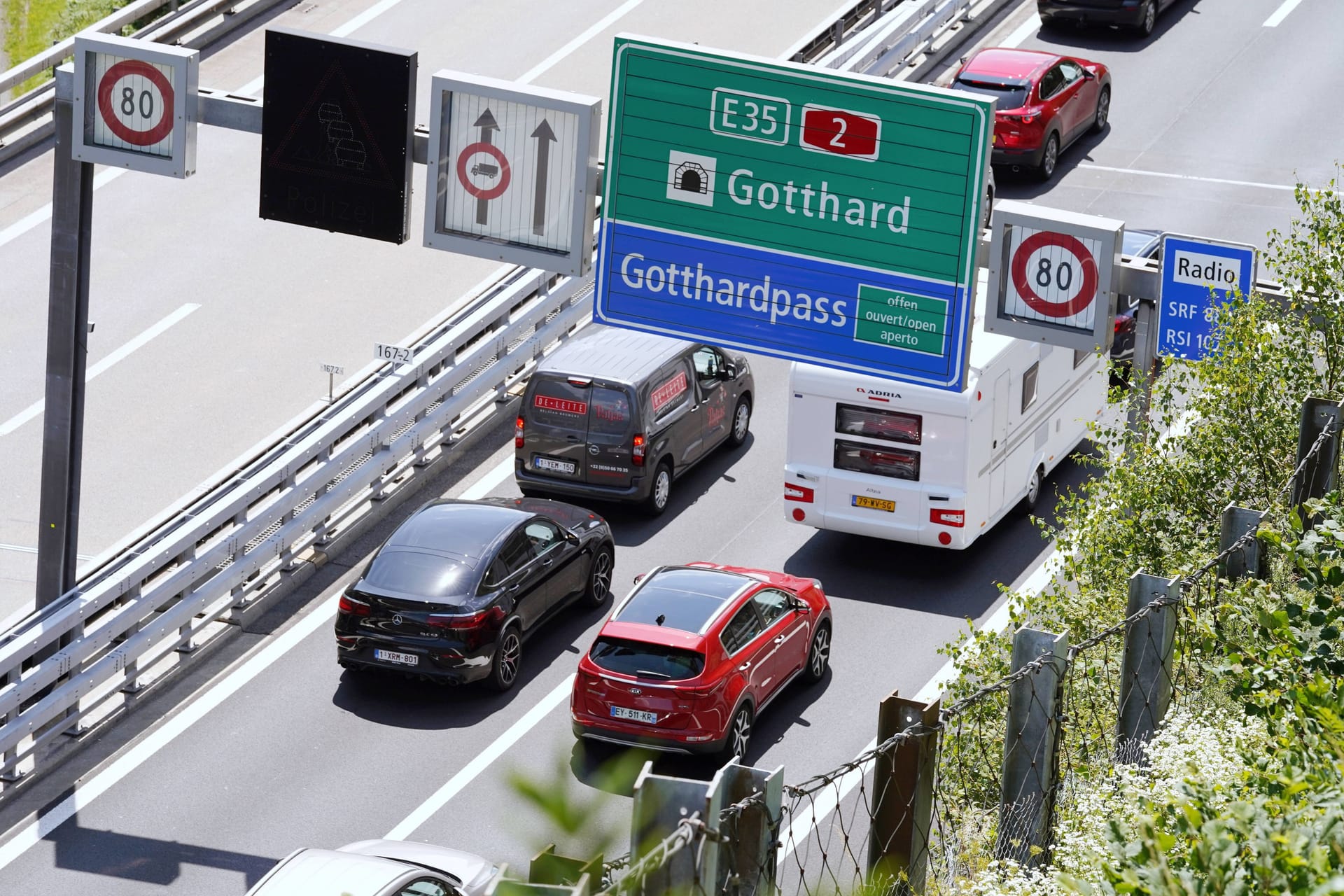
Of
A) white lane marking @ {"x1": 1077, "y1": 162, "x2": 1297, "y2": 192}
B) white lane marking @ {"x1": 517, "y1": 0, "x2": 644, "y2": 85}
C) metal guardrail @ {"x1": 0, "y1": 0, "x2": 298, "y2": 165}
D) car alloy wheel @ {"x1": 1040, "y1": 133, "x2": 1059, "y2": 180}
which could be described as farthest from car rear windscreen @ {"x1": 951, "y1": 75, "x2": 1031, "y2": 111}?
metal guardrail @ {"x1": 0, "y1": 0, "x2": 298, "y2": 165}

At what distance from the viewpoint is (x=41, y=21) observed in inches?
1886

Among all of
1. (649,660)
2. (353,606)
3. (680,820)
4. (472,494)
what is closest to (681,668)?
(649,660)

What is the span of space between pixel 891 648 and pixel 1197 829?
15.9 meters

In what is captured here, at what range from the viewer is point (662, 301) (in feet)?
51.8

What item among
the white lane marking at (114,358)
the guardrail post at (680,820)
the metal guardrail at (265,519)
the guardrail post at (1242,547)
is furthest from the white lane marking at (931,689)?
the white lane marking at (114,358)

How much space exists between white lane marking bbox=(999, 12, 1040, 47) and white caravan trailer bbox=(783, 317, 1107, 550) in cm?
1300

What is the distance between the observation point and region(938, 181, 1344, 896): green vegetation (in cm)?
447

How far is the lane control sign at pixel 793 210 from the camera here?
14711mm

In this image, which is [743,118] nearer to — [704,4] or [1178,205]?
[1178,205]

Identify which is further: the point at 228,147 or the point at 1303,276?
the point at 228,147

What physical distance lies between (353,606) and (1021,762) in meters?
12.2

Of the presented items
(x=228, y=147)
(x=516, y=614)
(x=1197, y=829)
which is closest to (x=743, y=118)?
(x=516, y=614)

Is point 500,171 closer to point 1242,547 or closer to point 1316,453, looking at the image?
point 1316,453

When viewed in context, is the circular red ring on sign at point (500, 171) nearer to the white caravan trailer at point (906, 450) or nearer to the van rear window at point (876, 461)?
the white caravan trailer at point (906, 450)
